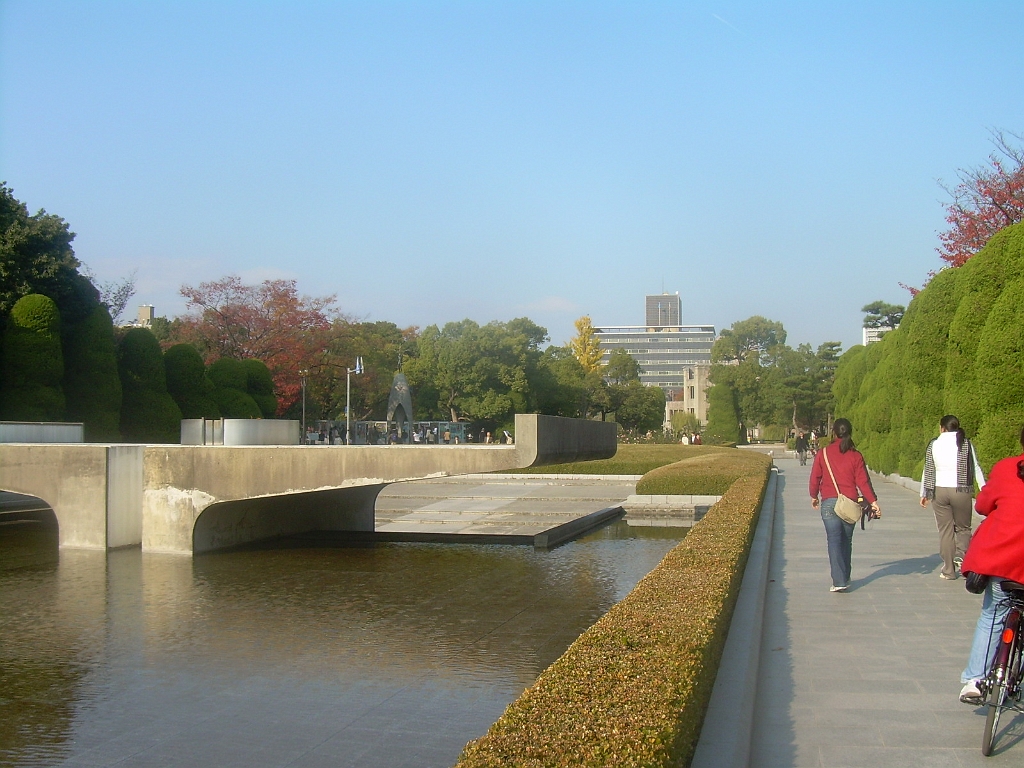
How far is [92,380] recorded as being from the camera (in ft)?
99.4

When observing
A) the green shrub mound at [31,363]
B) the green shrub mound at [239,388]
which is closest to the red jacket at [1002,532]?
the green shrub mound at [31,363]

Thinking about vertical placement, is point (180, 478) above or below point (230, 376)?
below

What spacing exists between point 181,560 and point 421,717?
8.68 meters

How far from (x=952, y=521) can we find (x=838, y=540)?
5.06 ft

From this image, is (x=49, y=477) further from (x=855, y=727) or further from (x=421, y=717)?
(x=855, y=727)

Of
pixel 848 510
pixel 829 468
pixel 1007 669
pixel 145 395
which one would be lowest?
pixel 1007 669

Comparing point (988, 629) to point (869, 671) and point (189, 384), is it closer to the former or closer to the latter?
point (869, 671)

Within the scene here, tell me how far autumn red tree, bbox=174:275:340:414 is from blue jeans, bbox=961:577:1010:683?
42.3 m

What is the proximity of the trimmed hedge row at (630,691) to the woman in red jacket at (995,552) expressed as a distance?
1.44 meters

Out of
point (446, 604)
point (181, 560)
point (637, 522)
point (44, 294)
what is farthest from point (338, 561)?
point (44, 294)

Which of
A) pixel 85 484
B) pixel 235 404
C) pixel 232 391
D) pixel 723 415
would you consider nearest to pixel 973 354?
pixel 85 484

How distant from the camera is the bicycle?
4.70 m

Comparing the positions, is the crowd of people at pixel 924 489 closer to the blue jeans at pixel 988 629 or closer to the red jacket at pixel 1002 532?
the red jacket at pixel 1002 532

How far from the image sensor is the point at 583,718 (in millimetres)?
3867
